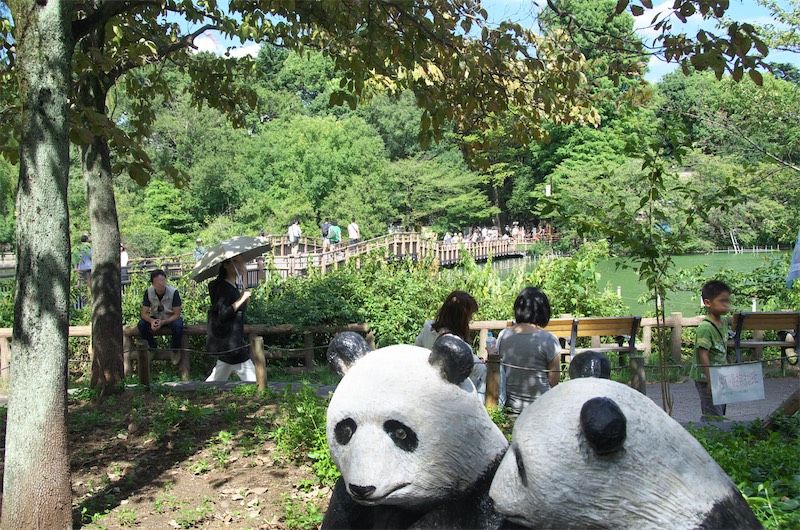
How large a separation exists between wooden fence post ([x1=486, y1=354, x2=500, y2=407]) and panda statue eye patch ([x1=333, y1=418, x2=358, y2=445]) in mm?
3114

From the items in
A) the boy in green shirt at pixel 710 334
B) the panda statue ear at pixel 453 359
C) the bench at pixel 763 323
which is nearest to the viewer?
the panda statue ear at pixel 453 359

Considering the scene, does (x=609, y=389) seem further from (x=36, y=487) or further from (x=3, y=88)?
(x=3, y=88)

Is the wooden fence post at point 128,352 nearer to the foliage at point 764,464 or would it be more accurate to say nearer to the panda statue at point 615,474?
the foliage at point 764,464

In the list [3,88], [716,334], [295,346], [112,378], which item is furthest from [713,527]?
[295,346]

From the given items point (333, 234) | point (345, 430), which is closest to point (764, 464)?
point (345, 430)

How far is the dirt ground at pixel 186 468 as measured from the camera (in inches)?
178

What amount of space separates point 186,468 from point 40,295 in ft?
6.02

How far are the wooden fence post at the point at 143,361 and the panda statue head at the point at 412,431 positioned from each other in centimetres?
505

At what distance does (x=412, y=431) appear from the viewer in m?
2.55

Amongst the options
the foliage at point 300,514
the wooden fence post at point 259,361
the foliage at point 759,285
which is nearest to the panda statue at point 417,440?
the foliage at point 300,514

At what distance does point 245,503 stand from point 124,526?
2.49 feet

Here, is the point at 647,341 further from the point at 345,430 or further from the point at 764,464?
the point at 345,430

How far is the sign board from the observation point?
4691 millimetres

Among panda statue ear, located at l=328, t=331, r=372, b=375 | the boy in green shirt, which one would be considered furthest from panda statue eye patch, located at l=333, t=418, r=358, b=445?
the boy in green shirt
